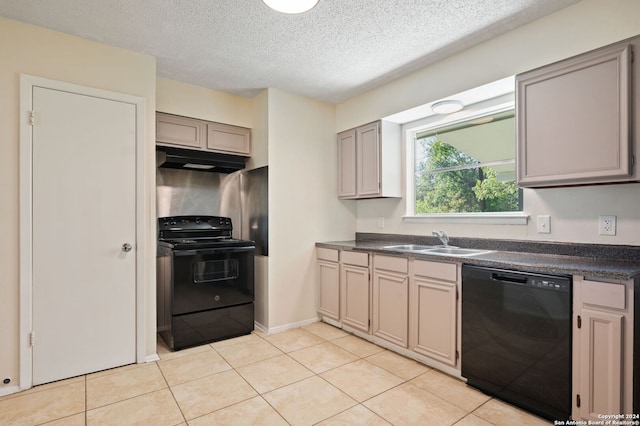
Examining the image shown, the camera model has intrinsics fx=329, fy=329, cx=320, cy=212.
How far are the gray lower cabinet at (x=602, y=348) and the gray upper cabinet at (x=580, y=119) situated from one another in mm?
685

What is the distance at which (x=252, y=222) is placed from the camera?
11.9ft

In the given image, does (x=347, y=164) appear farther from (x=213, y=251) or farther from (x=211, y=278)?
(x=211, y=278)

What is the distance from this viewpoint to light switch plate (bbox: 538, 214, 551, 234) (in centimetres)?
236

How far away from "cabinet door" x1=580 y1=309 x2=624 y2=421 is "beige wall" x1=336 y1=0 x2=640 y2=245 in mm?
693

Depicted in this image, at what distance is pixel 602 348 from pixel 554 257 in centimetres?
71

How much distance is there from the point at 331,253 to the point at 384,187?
0.88m

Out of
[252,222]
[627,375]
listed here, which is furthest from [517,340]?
[252,222]

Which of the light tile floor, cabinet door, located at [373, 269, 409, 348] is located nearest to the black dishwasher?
the light tile floor

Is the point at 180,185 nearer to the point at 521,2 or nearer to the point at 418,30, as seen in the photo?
the point at 418,30

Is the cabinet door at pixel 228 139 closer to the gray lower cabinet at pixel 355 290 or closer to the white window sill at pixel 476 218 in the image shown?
the gray lower cabinet at pixel 355 290

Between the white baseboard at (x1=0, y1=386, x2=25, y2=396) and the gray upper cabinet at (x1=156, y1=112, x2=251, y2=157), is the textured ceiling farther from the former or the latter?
the white baseboard at (x1=0, y1=386, x2=25, y2=396)

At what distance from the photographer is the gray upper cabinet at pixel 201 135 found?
3.18 meters

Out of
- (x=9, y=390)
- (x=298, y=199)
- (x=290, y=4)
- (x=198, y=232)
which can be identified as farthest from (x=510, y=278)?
(x=9, y=390)

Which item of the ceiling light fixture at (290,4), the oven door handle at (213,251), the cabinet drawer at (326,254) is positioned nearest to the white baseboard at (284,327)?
the cabinet drawer at (326,254)
